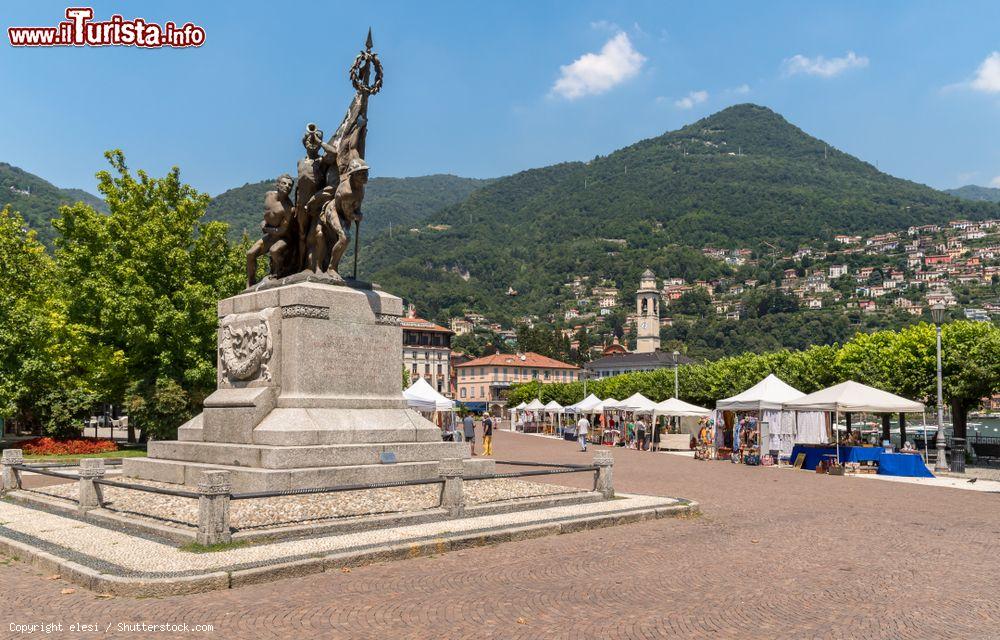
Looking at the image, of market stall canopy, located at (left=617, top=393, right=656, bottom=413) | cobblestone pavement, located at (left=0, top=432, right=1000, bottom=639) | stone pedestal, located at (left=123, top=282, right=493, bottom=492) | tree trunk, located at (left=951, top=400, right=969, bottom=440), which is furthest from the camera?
market stall canopy, located at (left=617, top=393, right=656, bottom=413)

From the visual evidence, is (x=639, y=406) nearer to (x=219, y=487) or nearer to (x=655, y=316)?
(x=219, y=487)

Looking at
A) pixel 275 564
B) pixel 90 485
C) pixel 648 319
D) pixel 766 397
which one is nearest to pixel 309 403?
pixel 90 485

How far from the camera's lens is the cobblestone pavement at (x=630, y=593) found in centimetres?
611

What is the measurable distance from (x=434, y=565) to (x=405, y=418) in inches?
196

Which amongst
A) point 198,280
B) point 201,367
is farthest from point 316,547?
point 198,280

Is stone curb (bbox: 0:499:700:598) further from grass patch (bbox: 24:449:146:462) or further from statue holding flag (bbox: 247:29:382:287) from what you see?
grass patch (bbox: 24:449:146:462)

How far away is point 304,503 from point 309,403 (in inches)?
79.1

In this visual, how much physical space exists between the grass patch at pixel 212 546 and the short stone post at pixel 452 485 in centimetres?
276

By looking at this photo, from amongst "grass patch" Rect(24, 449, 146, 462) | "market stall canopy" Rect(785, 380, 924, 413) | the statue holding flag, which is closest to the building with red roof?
"grass patch" Rect(24, 449, 146, 462)

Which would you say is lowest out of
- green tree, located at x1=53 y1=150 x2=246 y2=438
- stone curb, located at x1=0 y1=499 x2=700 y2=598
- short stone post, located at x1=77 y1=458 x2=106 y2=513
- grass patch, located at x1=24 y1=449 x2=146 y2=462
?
grass patch, located at x1=24 y1=449 x2=146 y2=462

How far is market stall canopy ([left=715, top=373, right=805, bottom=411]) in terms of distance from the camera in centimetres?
2664

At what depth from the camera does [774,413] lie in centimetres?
2817

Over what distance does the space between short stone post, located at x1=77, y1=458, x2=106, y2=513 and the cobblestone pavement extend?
2.55 meters

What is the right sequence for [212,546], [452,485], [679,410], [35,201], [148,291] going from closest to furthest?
[212,546], [452,485], [148,291], [679,410], [35,201]
